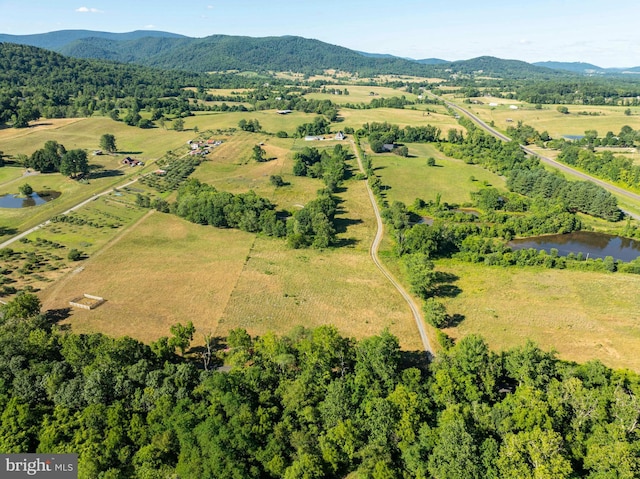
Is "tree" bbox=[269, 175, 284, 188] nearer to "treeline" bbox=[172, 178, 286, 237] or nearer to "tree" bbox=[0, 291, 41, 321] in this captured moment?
"treeline" bbox=[172, 178, 286, 237]

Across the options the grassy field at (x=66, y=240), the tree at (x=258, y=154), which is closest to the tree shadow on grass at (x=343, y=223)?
the grassy field at (x=66, y=240)

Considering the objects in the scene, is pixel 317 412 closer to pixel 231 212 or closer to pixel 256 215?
pixel 256 215

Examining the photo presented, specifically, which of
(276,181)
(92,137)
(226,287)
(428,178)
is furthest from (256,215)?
(92,137)

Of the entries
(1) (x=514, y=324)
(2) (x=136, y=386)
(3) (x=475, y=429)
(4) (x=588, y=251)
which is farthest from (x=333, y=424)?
(4) (x=588, y=251)

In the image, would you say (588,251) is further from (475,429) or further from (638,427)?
(475,429)

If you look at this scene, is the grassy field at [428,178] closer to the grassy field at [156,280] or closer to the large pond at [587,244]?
the large pond at [587,244]
